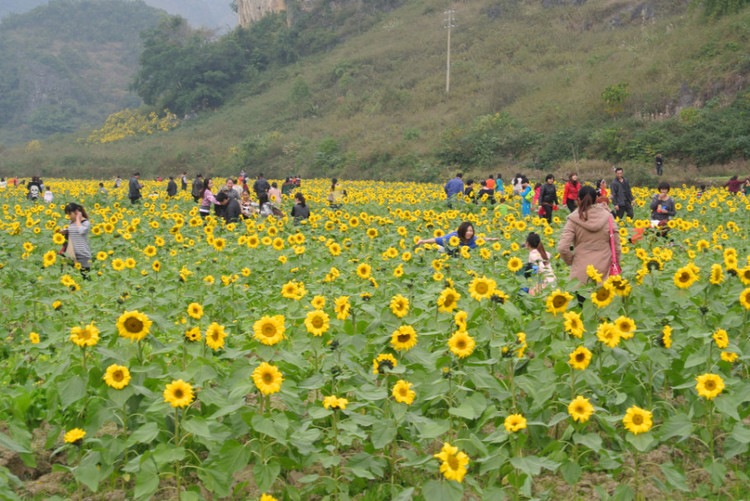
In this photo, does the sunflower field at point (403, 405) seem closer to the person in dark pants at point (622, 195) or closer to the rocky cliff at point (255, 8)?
the person in dark pants at point (622, 195)

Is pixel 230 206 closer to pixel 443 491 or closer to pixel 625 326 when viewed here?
pixel 625 326

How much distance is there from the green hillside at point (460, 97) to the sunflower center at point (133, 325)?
988 inches

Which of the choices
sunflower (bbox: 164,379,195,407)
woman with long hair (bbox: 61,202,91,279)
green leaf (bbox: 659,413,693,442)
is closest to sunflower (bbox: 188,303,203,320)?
sunflower (bbox: 164,379,195,407)

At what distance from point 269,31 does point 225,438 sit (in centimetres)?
7628

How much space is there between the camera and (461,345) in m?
3.20

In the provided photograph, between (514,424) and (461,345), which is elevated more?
(461,345)

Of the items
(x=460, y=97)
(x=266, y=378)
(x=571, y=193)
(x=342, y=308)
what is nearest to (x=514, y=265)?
(x=342, y=308)

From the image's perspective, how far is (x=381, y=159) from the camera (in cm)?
3716

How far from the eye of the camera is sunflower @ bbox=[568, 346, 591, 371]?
314 cm

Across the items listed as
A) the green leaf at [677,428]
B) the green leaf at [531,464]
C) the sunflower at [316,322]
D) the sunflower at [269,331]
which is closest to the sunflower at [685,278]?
the green leaf at [677,428]

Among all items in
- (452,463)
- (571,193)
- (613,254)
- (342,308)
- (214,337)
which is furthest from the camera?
(571,193)

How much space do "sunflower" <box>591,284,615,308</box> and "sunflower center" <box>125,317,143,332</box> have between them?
8.05 ft

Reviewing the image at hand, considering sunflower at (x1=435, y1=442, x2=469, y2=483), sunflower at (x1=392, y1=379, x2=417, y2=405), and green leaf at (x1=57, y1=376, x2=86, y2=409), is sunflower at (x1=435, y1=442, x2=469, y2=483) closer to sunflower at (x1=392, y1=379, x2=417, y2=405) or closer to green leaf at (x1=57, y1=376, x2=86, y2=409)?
sunflower at (x1=392, y1=379, x2=417, y2=405)

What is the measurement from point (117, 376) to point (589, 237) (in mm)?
4109
